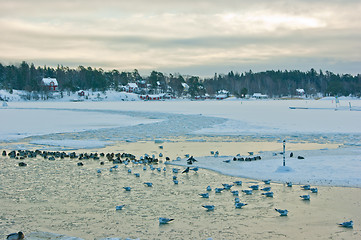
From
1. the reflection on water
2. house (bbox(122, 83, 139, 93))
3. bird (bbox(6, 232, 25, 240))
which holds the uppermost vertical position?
house (bbox(122, 83, 139, 93))

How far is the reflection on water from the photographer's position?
28.6 feet

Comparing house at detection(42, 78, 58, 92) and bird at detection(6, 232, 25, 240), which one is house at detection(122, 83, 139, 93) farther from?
bird at detection(6, 232, 25, 240)

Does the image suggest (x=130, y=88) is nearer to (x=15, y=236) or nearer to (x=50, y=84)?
(x=50, y=84)

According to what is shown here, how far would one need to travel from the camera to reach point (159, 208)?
10.4m

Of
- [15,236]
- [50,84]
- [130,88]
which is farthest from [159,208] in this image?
[130,88]

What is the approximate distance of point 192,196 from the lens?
11625 millimetres

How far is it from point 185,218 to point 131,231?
4.92 feet

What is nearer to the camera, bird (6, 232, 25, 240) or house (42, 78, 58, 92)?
bird (6, 232, 25, 240)

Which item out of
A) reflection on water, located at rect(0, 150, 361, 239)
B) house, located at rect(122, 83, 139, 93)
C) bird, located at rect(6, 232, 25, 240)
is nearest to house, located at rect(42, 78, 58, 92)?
house, located at rect(122, 83, 139, 93)

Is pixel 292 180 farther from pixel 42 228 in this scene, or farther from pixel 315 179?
pixel 42 228

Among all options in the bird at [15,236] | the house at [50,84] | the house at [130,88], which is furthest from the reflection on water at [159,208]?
the house at [130,88]

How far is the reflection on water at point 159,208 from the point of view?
8703 millimetres

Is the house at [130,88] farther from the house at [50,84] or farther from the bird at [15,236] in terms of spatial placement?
the bird at [15,236]

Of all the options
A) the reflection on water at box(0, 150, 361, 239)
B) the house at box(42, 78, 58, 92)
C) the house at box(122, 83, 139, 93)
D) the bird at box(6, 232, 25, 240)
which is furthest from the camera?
the house at box(122, 83, 139, 93)
